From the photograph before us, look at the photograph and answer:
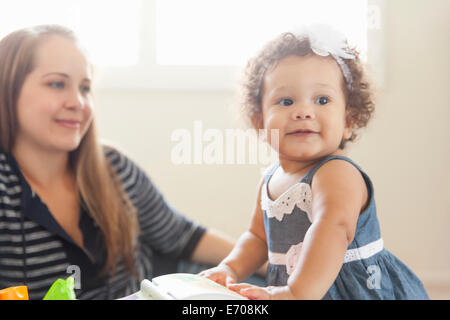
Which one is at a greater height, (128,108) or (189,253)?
(128,108)

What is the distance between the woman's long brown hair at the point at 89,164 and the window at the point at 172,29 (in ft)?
0.07

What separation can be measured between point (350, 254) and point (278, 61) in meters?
0.18

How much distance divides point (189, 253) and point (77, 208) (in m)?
0.21

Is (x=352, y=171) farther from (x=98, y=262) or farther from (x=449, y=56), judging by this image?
(x=98, y=262)

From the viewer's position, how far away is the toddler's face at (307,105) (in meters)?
0.39

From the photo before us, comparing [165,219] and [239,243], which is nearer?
[239,243]

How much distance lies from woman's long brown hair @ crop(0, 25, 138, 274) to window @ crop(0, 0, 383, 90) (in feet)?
0.07

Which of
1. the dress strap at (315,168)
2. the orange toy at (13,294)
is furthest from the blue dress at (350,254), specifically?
the orange toy at (13,294)

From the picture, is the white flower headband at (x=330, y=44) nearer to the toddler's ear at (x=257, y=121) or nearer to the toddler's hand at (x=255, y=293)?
the toddler's ear at (x=257, y=121)

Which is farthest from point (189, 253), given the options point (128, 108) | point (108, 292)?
point (128, 108)

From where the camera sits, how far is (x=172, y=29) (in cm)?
57

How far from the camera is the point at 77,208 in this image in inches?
29.5

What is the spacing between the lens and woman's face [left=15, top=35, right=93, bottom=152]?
0.57m

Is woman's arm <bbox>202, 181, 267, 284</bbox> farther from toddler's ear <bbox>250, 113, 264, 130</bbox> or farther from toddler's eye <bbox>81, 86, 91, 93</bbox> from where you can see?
toddler's eye <bbox>81, 86, 91, 93</bbox>
